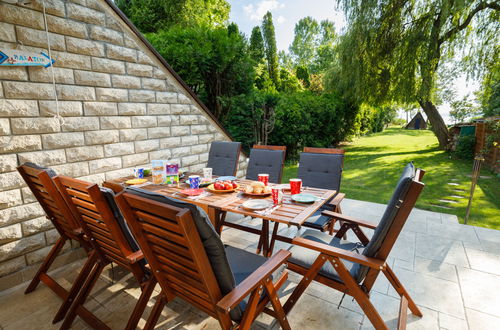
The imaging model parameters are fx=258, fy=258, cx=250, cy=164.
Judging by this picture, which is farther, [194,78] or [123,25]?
[194,78]

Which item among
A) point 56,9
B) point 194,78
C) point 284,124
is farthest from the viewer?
point 284,124

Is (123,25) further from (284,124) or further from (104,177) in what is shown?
(284,124)

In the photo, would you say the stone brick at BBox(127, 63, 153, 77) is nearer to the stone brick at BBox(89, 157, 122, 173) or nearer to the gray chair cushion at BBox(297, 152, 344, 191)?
the stone brick at BBox(89, 157, 122, 173)

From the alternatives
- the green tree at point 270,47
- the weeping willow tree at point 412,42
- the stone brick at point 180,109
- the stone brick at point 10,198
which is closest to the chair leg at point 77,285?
the stone brick at point 10,198

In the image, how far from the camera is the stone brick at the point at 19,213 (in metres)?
2.24

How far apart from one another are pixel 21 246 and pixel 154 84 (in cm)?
221

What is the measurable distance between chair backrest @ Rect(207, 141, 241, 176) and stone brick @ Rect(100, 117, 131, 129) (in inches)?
46.2

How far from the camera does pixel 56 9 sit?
7.98 feet

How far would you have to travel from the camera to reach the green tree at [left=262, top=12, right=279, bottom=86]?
45.5ft

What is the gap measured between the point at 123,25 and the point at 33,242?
246 cm

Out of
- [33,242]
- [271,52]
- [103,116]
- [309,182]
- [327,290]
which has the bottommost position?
[327,290]

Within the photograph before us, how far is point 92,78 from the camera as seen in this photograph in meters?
2.72

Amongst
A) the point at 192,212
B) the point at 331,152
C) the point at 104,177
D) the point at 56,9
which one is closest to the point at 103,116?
the point at 104,177

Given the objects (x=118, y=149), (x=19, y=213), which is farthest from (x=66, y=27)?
(x=19, y=213)
